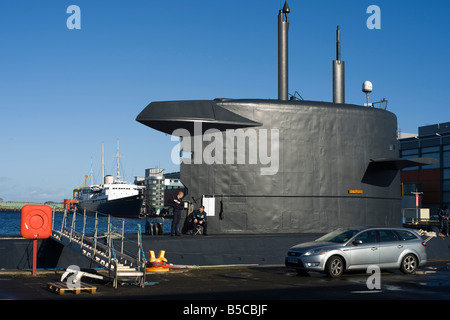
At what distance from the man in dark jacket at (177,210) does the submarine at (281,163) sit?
9.1 inches

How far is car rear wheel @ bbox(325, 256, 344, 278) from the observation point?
1338cm

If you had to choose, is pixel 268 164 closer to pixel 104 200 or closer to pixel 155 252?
pixel 155 252

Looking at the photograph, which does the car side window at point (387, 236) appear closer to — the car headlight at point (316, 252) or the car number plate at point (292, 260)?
the car headlight at point (316, 252)

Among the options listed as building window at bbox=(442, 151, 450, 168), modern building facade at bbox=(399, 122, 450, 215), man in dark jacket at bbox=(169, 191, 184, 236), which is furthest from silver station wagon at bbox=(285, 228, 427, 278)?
building window at bbox=(442, 151, 450, 168)

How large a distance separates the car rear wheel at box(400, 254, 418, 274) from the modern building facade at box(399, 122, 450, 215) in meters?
47.4

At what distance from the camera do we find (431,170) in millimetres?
66000

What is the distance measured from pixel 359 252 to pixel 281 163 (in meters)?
3.65

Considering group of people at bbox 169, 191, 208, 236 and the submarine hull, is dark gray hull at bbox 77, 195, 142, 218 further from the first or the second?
the submarine hull

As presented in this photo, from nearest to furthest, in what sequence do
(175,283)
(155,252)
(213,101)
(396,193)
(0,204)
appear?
(175,283) < (155,252) < (213,101) < (396,193) < (0,204)

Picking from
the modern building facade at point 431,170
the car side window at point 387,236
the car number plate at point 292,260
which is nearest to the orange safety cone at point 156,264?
the car number plate at point 292,260

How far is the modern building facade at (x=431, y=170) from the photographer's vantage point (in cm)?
6331

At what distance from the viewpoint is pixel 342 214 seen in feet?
55.7
